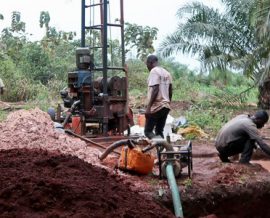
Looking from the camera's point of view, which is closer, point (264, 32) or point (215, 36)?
point (264, 32)

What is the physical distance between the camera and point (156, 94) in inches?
385

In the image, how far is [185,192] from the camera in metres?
6.96

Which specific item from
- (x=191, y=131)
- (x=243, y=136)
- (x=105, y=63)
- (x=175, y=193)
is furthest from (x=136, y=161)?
(x=191, y=131)

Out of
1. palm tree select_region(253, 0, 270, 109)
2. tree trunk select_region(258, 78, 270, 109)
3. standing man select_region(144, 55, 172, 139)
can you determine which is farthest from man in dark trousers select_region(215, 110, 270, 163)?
tree trunk select_region(258, 78, 270, 109)

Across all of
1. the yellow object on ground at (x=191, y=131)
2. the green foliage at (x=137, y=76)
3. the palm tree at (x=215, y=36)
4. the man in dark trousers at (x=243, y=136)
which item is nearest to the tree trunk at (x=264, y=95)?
the palm tree at (x=215, y=36)

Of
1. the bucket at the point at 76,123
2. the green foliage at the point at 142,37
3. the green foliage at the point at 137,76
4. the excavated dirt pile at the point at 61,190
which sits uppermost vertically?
the green foliage at the point at 142,37

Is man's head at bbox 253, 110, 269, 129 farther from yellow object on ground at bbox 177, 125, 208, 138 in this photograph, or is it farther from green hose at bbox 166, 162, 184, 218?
yellow object on ground at bbox 177, 125, 208, 138

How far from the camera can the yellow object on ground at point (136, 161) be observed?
722 cm

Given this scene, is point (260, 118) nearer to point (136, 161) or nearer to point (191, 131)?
point (136, 161)

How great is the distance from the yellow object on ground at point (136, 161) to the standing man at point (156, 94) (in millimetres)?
2325

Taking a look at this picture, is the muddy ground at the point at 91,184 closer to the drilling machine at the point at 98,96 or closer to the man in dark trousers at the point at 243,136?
the man in dark trousers at the point at 243,136

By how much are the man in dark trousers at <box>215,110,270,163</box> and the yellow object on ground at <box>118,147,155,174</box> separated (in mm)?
1439

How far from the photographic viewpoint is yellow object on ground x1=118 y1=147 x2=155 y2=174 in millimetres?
7223

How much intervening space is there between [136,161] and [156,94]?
267cm
